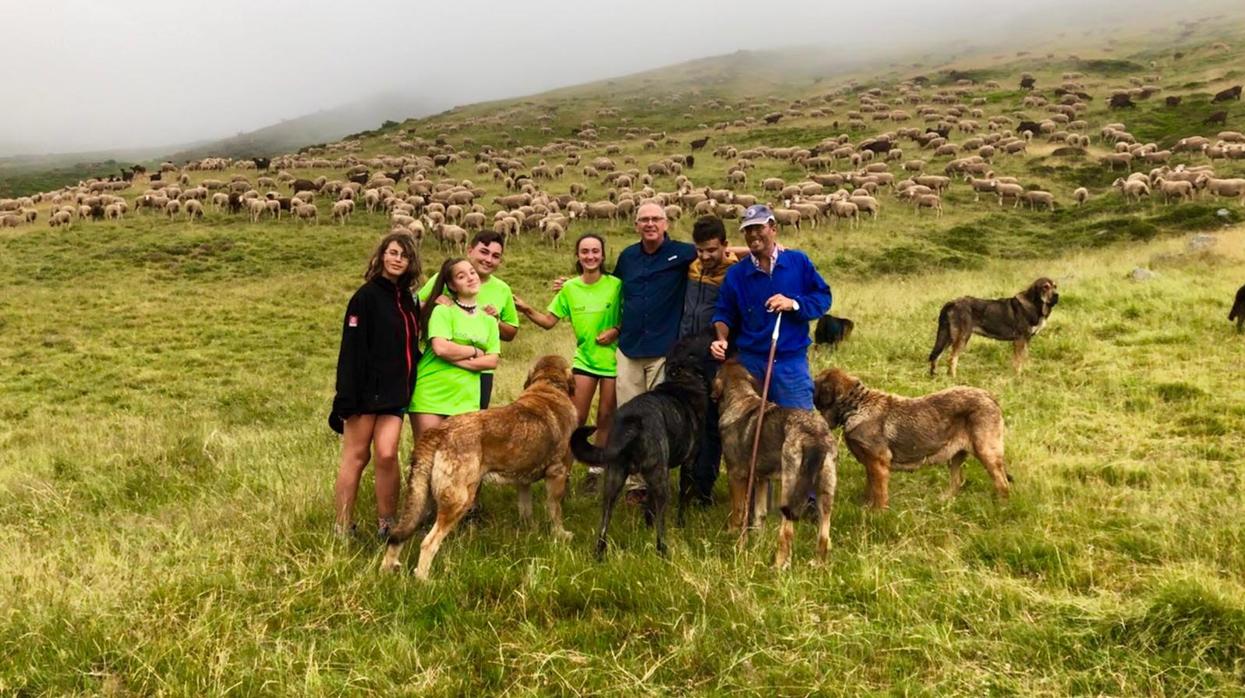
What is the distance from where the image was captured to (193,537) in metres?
5.37

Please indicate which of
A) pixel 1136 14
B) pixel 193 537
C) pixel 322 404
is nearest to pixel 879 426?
pixel 193 537

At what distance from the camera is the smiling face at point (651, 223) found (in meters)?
6.22

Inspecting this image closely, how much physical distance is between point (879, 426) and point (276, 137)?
19322cm

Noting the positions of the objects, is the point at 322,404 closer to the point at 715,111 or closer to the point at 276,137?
the point at 715,111

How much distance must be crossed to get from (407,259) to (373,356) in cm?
81

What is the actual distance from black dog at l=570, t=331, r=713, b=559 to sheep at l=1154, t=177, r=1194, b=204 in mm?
30984

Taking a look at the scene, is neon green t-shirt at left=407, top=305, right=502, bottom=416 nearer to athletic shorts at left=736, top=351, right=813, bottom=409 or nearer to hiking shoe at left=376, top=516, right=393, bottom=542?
hiking shoe at left=376, top=516, right=393, bottom=542

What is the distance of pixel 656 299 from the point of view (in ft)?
20.7

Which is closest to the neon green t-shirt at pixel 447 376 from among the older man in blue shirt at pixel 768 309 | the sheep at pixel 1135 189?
the older man in blue shirt at pixel 768 309

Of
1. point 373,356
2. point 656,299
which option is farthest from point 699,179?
point 373,356

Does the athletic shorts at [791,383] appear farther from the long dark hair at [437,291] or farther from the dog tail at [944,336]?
the dog tail at [944,336]

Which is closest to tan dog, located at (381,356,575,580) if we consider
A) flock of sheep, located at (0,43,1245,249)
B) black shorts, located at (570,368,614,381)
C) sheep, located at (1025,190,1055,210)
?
black shorts, located at (570,368,614,381)

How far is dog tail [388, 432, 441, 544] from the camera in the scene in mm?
4664

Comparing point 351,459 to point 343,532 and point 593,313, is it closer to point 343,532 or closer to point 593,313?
point 343,532
